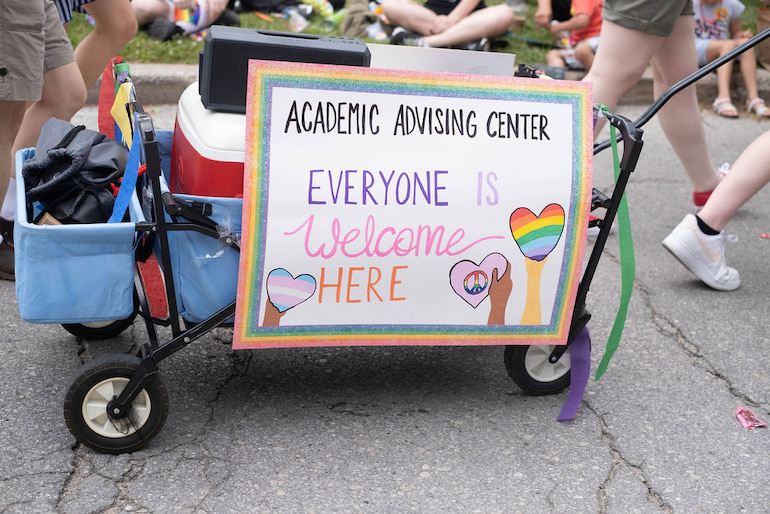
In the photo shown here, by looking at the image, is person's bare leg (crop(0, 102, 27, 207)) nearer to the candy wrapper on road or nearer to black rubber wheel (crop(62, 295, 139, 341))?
black rubber wheel (crop(62, 295, 139, 341))

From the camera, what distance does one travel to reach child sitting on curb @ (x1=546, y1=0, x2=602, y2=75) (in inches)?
238

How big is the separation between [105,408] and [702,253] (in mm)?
2258

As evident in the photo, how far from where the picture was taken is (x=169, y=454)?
7.11ft

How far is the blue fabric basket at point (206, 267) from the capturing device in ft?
6.73

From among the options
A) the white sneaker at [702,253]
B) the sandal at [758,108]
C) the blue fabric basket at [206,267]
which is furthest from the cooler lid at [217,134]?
the sandal at [758,108]

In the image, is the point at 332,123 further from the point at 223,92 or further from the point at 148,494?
the point at 148,494

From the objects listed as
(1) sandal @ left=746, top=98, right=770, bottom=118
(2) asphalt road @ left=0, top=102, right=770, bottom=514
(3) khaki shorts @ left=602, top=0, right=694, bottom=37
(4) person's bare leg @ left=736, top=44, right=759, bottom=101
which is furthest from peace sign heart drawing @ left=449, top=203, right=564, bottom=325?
(4) person's bare leg @ left=736, top=44, right=759, bottom=101

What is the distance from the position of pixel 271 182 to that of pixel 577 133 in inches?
30.8

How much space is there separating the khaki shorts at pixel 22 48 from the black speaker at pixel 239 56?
2.52 feet

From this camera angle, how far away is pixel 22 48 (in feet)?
8.59

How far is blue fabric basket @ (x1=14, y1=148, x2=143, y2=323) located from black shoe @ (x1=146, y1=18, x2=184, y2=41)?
4116 mm

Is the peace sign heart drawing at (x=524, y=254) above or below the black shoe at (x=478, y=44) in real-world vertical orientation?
above

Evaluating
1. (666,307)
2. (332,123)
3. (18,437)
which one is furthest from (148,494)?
(666,307)

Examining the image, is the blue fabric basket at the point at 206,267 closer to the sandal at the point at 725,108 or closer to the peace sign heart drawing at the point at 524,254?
the peace sign heart drawing at the point at 524,254
